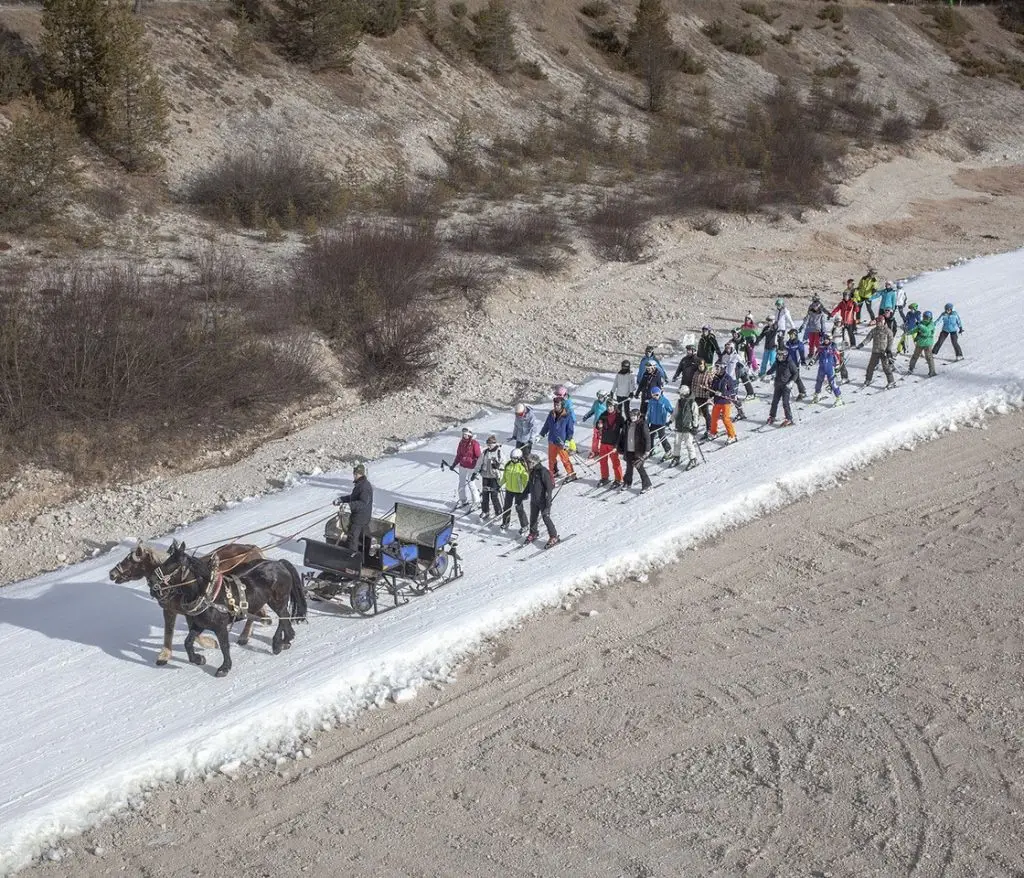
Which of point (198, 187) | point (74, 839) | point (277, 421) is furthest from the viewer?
point (198, 187)

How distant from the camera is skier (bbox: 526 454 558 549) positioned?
14602 mm

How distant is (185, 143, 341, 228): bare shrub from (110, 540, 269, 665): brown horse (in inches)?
740

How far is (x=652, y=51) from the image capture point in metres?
47.7

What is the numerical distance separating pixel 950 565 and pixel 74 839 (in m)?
11.8

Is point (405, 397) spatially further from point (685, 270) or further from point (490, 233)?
point (685, 270)

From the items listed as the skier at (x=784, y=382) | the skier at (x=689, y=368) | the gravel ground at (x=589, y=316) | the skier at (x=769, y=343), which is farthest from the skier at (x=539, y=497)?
the skier at (x=769, y=343)

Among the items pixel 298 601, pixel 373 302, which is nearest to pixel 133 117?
pixel 373 302

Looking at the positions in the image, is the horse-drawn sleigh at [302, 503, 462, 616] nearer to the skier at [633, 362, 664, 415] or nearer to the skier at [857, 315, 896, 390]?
the skier at [633, 362, 664, 415]

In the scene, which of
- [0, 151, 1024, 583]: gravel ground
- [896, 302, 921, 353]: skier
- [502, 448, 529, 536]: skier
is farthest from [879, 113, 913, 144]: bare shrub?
[502, 448, 529, 536]: skier

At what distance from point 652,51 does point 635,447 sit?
36.2 metres

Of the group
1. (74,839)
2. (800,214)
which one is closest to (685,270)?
(800,214)

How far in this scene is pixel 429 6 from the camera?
44281 mm

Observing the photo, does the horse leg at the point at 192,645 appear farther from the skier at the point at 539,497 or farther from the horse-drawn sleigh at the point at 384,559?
the skier at the point at 539,497

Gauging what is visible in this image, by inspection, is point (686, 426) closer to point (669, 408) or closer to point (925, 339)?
point (669, 408)
